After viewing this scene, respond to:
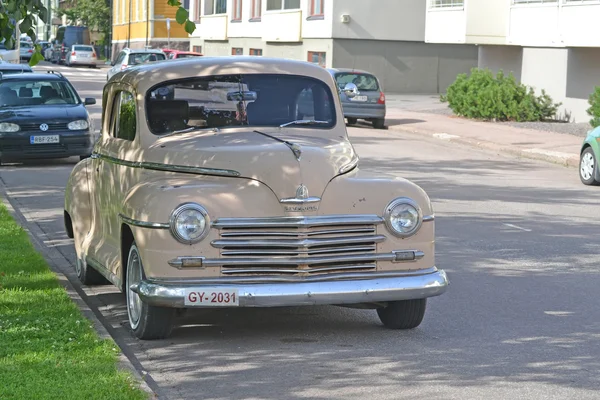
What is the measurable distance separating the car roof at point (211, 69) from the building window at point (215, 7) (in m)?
55.6

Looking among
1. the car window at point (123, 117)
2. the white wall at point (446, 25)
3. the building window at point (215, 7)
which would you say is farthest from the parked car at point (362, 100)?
the building window at point (215, 7)

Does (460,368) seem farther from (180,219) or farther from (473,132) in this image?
(473,132)

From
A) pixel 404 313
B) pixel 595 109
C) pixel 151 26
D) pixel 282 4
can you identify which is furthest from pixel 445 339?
pixel 151 26

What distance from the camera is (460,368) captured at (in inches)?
283

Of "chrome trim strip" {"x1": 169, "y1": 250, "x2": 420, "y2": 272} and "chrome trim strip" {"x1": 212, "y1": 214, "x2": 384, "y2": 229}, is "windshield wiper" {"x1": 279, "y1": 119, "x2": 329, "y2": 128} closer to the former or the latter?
"chrome trim strip" {"x1": 212, "y1": 214, "x2": 384, "y2": 229}

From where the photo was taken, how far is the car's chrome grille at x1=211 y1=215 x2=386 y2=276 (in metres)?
7.46

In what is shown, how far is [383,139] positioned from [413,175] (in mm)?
8516

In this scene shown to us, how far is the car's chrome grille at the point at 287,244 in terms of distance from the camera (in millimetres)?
7461

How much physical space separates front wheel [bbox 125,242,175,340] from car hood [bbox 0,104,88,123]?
12.9 m

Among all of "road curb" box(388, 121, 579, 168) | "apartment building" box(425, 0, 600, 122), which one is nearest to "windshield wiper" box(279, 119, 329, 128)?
"road curb" box(388, 121, 579, 168)

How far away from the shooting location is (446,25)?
39219 millimetres

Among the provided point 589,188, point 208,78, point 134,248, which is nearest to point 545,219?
point 589,188

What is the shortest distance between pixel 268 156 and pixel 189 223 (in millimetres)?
788

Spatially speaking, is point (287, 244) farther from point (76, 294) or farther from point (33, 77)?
point (33, 77)
